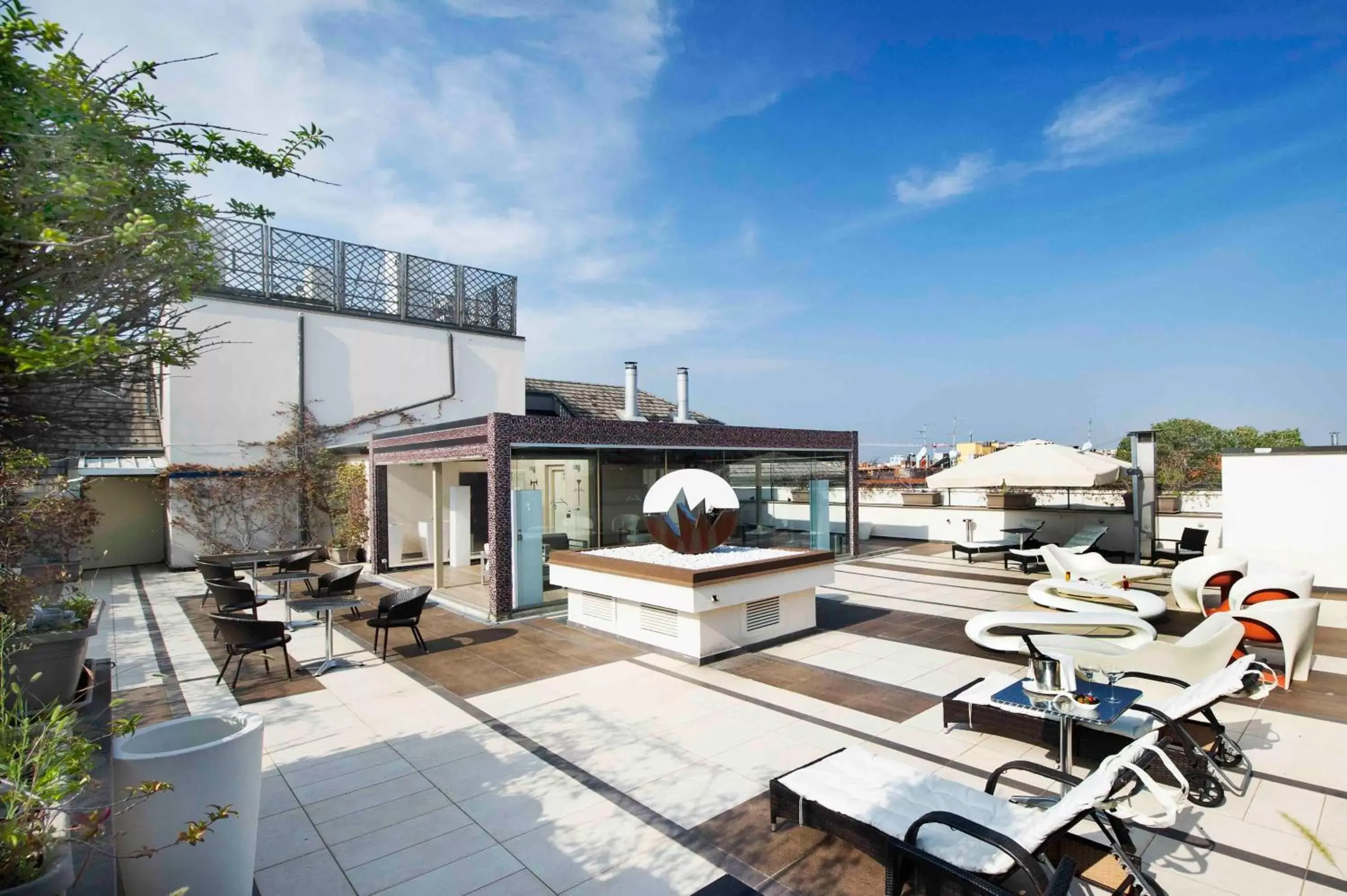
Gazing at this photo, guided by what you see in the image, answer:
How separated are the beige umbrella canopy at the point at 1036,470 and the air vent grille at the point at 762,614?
742cm

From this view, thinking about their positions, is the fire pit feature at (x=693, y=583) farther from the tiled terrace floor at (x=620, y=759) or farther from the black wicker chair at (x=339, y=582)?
the black wicker chair at (x=339, y=582)

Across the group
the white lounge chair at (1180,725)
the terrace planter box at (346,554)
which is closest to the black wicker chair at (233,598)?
the terrace planter box at (346,554)

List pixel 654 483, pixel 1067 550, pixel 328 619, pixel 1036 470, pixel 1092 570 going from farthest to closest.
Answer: pixel 1036 470, pixel 1067 550, pixel 654 483, pixel 1092 570, pixel 328 619

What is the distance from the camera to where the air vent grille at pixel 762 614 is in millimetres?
8250

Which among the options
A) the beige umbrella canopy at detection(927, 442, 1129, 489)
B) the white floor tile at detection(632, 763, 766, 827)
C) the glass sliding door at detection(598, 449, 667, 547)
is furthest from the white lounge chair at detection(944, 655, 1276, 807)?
the beige umbrella canopy at detection(927, 442, 1129, 489)

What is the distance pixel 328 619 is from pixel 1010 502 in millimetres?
16405

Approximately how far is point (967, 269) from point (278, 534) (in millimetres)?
20351

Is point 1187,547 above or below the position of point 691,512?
below

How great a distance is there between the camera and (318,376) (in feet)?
56.9

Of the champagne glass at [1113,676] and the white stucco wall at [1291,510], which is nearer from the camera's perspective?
the champagne glass at [1113,676]

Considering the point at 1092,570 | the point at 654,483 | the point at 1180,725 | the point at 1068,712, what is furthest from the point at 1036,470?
the point at 1068,712

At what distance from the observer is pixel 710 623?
781 centimetres

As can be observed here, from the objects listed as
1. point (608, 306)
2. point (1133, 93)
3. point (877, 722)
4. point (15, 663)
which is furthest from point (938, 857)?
point (608, 306)

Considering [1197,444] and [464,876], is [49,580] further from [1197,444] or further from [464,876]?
[1197,444]
